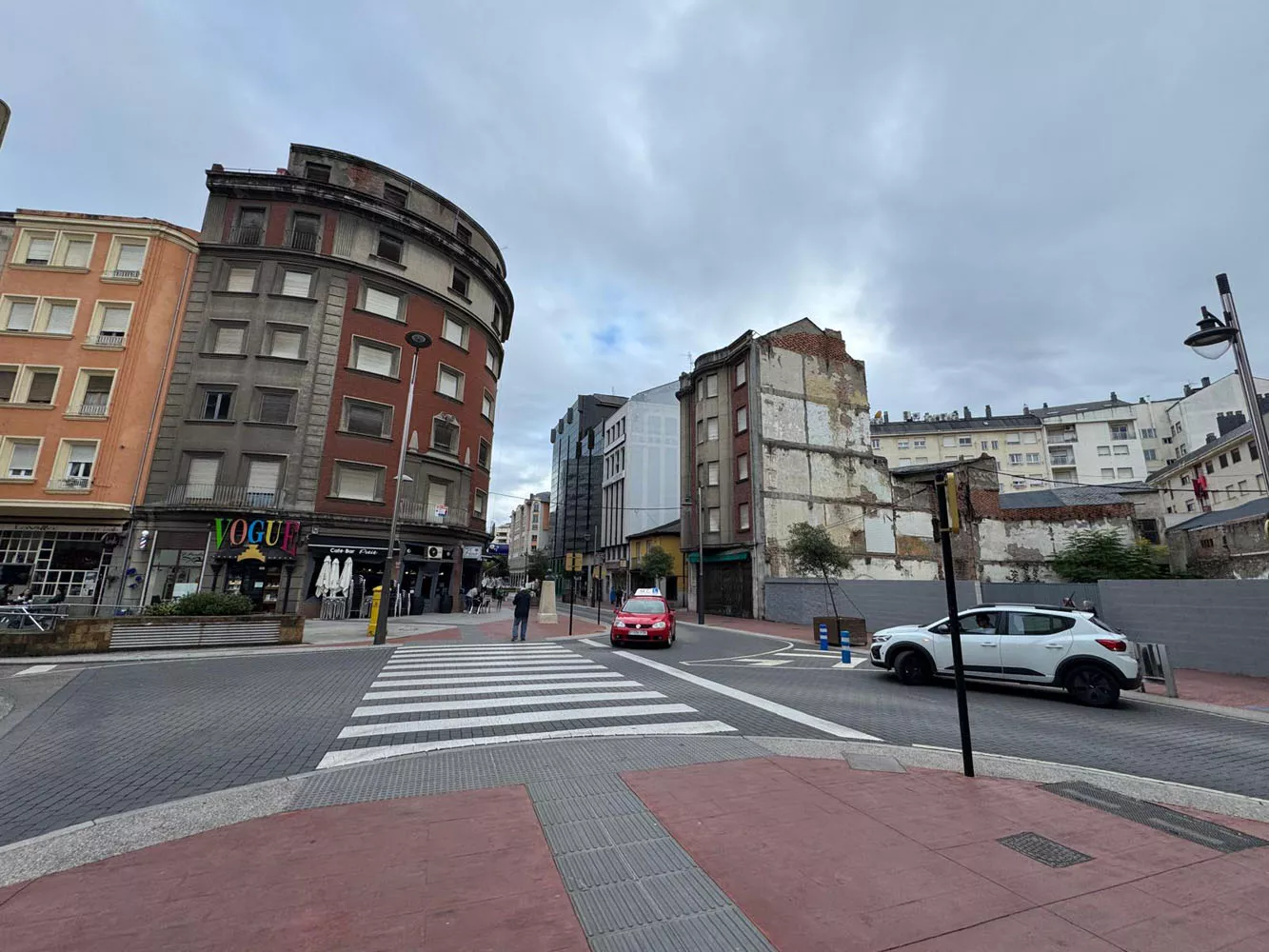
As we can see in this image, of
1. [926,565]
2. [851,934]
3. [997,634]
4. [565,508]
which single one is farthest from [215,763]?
[565,508]

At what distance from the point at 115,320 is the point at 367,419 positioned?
11107 mm

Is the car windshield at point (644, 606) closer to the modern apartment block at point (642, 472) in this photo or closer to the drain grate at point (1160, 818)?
the drain grate at point (1160, 818)

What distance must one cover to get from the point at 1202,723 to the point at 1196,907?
24.3 ft

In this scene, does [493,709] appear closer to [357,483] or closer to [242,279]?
[357,483]

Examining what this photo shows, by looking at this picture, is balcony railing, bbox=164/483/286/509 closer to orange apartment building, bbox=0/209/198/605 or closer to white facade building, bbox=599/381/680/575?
orange apartment building, bbox=0/209/198/605

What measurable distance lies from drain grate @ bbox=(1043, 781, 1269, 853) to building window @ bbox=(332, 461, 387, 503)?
25.4m

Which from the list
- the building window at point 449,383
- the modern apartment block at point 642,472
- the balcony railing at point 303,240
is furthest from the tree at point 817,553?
the modern apartment block at point 642,472

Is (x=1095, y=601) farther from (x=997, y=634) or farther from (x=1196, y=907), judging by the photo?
(x=1196, y=907)

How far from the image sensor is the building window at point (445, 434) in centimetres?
A: 2747

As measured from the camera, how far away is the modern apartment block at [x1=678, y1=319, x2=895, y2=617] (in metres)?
32.0

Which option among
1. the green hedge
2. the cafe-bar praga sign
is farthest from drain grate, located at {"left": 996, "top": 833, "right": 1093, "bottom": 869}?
the cafe-bar praga sign

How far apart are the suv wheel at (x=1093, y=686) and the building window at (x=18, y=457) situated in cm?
3436

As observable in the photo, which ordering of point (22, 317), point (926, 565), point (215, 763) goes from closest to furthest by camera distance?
point (215, 763) → point (22, 317) → point (926, 565)

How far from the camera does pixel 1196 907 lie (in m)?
3.03
